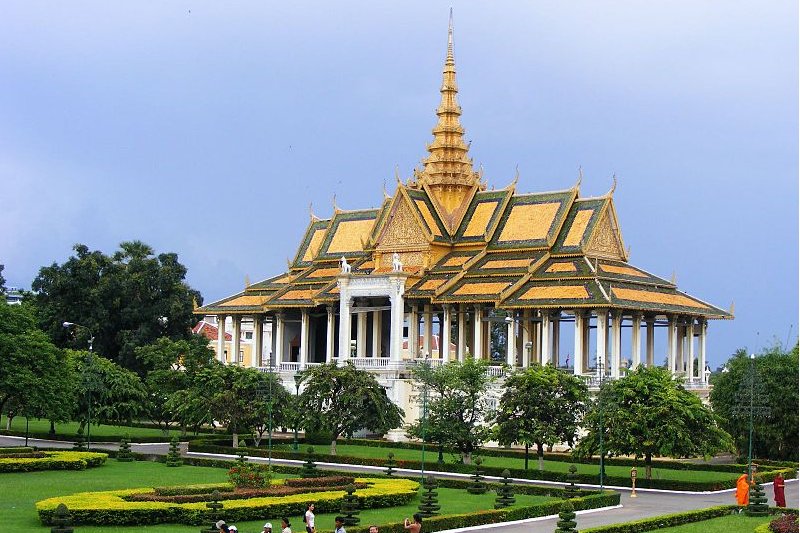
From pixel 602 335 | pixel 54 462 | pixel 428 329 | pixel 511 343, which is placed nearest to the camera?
pixel 54 462

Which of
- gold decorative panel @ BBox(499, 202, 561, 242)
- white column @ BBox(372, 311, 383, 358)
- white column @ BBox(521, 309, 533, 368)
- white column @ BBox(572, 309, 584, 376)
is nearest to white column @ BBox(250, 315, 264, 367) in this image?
white column @ BBox(372, 311, 383, 358)

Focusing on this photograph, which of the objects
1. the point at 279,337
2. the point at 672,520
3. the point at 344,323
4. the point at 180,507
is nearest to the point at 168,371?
the point at 344,323

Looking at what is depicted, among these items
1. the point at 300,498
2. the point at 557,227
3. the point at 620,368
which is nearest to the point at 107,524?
the point at 300,498

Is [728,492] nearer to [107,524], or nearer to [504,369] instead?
[504,369]

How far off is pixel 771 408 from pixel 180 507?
26349mm

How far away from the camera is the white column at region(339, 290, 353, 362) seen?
214ft

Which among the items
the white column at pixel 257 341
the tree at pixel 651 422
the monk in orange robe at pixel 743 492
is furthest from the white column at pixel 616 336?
the white column at pixel 257 341

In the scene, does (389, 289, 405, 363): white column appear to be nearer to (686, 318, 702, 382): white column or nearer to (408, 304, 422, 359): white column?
(408, 304, 422, 359): white column

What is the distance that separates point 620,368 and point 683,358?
8.28m

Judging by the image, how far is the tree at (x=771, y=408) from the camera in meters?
50.8

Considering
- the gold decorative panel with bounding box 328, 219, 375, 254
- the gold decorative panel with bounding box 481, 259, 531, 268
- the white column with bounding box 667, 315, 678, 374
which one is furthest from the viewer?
the gold decorative panel with bounding box 328, 219, 375, 254

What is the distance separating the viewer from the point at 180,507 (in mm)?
33188

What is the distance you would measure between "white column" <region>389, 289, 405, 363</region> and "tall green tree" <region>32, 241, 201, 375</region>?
19.7 m

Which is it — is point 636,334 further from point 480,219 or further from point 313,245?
point 313,245
